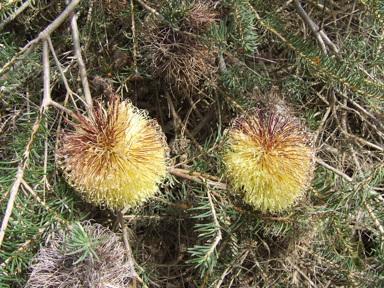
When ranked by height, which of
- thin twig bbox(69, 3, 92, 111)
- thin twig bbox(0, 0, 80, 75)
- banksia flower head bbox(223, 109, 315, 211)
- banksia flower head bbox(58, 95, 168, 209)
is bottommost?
banksia flower head bbox(223, 109, 315, 211)

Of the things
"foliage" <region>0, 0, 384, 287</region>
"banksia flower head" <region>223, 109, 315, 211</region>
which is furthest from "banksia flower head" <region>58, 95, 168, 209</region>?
"banksia flower head" <region>223, 109, 315, 211</region>

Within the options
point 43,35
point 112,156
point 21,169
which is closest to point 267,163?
point 112,156

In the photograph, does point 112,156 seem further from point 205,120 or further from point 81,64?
point 205,120

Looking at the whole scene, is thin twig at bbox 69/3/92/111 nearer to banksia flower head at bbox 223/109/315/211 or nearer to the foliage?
the foliage

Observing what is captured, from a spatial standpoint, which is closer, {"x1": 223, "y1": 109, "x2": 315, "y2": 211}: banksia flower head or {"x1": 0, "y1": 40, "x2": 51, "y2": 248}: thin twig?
{"x1": 0, "y1": 40, "x2": 51, "y2": 248}: thin twig

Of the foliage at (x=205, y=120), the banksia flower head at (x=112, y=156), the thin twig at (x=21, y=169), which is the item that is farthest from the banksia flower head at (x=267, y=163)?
the thin twig at (x=21, y=169)

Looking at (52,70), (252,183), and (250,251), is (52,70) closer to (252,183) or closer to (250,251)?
(252,183)
